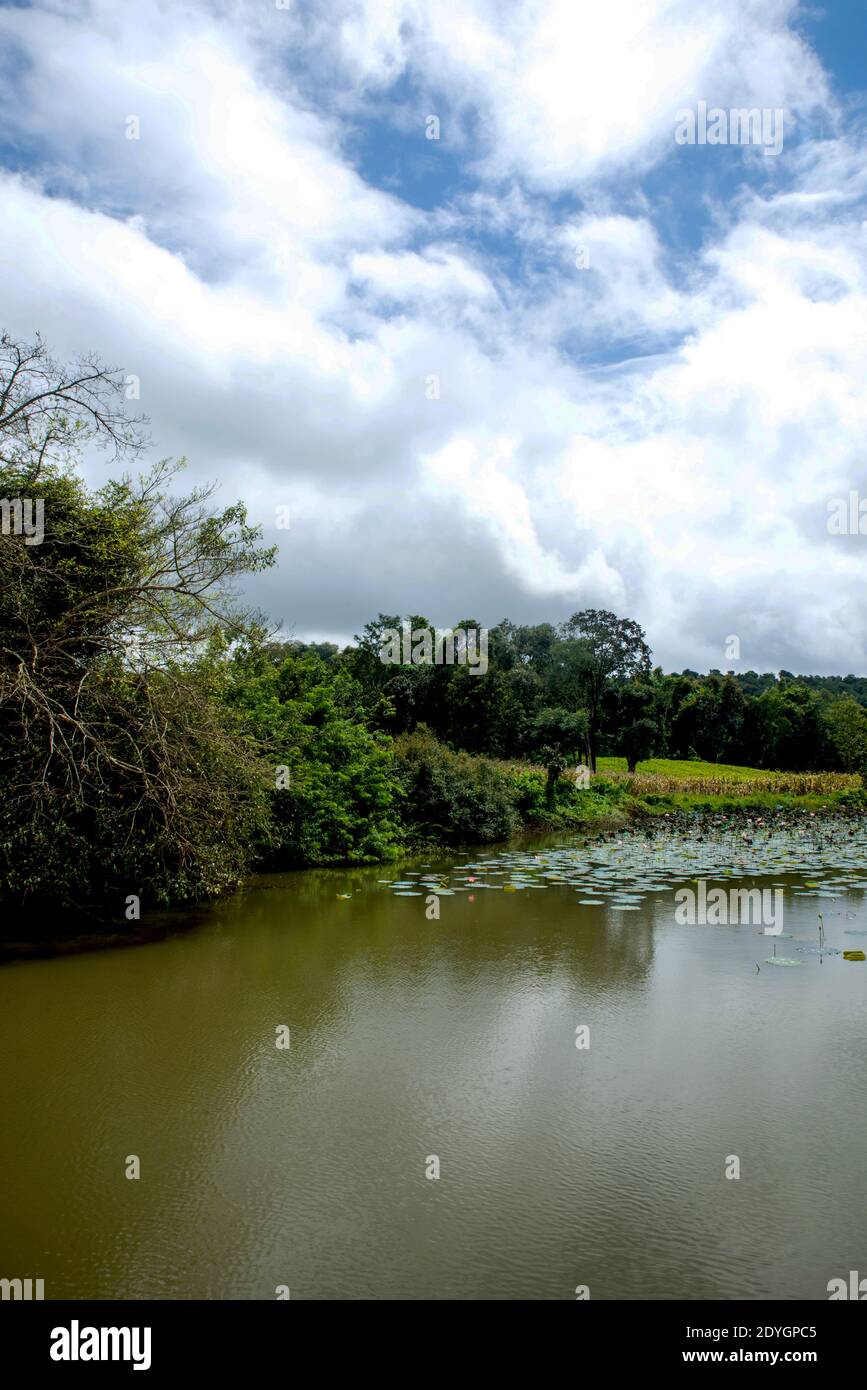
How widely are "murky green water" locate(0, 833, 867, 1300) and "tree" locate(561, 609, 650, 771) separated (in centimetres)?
3029

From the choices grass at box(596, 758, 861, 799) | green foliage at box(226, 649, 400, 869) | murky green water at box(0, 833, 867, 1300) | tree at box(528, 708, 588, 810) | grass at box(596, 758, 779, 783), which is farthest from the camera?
grass at box(596, 758, 779, 783)

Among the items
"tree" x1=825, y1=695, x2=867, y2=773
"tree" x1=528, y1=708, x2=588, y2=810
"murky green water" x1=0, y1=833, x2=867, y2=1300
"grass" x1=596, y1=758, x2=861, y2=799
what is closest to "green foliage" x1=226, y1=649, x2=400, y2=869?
"murky green water" x1=0, y1=833, x2=867, y2=1300

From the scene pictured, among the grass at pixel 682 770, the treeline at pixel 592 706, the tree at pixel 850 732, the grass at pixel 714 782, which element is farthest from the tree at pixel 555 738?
the tree at pixel 850 732

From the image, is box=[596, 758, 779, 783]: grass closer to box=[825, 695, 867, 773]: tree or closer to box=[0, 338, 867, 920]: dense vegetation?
box=[825, 695, 867, 773]: tree

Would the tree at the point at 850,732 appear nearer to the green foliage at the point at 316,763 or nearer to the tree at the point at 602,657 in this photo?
the tree at the point at 602,657

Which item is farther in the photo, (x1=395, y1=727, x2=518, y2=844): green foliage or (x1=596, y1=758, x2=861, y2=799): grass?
(x1=596, y1=758, x2=861, y2=799): grass

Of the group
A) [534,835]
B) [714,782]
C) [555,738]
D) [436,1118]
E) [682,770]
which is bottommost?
[436,1118]

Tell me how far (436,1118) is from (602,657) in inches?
1436

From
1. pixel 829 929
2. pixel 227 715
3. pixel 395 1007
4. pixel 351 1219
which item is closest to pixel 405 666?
pixel 227 715

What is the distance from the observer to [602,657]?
41.0 m

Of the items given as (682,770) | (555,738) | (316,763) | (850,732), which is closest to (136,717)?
(316,763)

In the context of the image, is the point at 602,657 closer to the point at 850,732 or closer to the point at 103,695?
the point at 850,732

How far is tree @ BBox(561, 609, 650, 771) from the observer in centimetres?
4078
